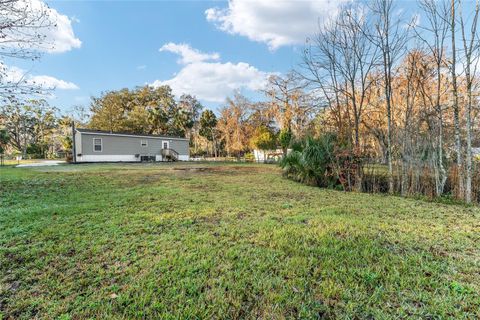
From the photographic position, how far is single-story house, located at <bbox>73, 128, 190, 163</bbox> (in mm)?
17797

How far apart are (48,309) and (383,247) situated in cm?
311

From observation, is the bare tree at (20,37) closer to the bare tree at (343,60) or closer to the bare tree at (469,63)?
the bare tree at (343,60)

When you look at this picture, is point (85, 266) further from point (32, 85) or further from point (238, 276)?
point (32, 85)

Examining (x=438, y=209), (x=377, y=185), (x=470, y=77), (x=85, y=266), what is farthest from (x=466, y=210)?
(x=85, y=266)

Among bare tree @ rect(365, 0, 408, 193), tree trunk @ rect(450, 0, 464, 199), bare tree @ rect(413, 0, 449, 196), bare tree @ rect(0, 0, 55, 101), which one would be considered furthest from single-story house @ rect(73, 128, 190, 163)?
tree trunk @ rect(450, 0, 464, 199)

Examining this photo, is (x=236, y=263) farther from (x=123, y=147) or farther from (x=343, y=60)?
(x=123, y=147)

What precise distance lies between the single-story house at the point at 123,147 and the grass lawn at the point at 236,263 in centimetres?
1616

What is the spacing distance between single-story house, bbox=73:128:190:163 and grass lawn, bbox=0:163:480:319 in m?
16.2

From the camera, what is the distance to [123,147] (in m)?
19.8

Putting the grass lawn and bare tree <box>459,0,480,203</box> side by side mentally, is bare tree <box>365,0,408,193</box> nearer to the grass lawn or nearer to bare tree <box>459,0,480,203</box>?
bare tree <box>459,0,480,203</box>

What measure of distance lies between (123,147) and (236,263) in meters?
20.6

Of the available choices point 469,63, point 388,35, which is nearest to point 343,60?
point 388,35

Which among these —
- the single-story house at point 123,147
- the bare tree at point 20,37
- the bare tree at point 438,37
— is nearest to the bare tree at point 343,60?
the bare tree at point 438,37

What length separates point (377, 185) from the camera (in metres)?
6.37
